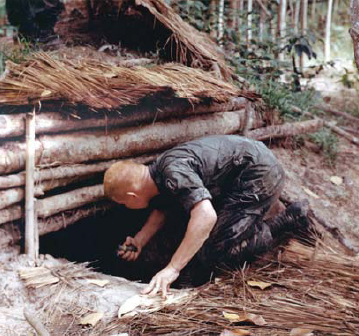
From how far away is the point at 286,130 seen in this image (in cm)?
488

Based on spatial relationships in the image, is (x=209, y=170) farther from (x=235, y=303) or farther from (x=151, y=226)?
(x=235, y=303)

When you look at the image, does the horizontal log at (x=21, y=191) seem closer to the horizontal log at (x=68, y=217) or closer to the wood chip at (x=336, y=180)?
the horizontal log at (x=68, y=217)

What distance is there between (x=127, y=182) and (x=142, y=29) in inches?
91.4

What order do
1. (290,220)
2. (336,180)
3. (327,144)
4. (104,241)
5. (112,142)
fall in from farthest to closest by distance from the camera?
(327,144), (336,180), (104,241), (290,220), (112,142)

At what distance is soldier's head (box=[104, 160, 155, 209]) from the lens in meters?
2.98

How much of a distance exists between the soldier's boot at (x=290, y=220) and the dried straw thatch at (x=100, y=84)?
3.19 feet

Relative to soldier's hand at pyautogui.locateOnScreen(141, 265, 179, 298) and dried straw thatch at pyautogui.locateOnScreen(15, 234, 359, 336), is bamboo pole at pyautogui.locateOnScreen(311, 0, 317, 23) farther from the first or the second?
soldier's hand at pyautogui.locateOnScreen(141, 265, 179, 298)

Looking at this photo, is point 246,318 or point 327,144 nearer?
point 246,318

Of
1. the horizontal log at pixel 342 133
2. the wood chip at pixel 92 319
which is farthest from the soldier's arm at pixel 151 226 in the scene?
the horizontal log at pixel 342 133

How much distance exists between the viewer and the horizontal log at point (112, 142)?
312cm

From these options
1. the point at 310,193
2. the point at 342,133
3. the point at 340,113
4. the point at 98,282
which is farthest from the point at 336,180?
the point at 98,282

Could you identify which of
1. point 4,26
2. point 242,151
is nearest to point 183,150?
point 242,151

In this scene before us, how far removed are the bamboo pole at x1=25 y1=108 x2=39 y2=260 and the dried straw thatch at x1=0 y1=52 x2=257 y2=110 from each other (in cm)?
18

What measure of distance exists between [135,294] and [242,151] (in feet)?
3.81
